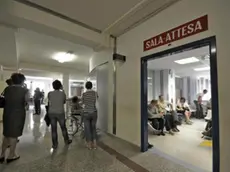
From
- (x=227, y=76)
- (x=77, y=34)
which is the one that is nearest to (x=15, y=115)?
(x=77, y=34)

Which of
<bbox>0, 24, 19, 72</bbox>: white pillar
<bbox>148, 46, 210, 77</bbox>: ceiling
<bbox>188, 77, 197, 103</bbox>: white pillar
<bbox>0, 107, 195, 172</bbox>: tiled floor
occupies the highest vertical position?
<bbox>0, 24, 19, 72</bbox>: white pillar

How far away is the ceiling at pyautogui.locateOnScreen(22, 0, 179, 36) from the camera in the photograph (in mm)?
2891

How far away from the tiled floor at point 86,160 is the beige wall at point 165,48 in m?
0.51

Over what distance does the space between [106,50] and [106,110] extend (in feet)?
5.78

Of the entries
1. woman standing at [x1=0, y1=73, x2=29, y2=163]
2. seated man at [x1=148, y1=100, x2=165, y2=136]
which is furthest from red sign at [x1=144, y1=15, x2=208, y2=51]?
woman standing at [x1=0, y1=73, x2=29, y2=163]

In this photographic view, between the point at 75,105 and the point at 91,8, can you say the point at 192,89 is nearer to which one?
the point at 75,105

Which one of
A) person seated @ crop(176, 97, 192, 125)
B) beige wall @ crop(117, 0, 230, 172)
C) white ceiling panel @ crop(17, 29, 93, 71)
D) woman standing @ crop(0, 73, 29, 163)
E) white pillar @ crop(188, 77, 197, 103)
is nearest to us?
beige wall @ crop(117, 0, 230, 172)

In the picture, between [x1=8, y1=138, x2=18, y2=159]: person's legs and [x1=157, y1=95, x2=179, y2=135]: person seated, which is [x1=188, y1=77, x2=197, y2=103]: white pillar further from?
[x1=8, y1=138, x2=18, y2=159]: person's legs

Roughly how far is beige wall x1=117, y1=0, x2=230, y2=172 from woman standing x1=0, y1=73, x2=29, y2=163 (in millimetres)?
2106

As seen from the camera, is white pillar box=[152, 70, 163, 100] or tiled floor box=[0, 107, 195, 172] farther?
white pillar box=[152, 70, 163, 100]

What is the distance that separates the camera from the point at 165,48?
2938 mm

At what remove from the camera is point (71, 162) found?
2838 millimetres

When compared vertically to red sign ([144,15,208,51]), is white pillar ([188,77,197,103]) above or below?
below

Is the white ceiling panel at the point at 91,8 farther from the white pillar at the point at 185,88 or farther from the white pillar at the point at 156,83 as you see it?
the white pillar at the point at 185,88
